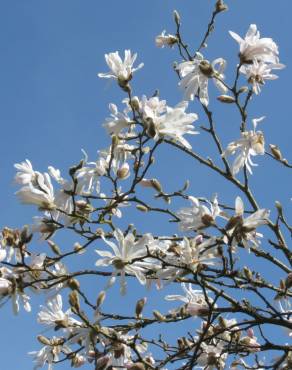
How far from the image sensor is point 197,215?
2582 mm

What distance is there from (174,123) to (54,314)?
3.81 feet

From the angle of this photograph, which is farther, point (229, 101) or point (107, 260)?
point (229, 101)

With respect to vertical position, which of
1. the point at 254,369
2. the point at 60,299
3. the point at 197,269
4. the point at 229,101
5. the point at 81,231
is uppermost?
the point at 229,101

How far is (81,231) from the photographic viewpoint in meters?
2.94

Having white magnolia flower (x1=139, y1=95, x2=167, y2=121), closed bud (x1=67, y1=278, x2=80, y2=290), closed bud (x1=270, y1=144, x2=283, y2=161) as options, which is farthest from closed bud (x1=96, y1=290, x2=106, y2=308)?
closed bud (x1=270, y1=144, x2=283, y2=161)

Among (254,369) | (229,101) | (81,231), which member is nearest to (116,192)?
(81,231)

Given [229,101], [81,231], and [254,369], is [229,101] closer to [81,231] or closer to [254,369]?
[81,231]

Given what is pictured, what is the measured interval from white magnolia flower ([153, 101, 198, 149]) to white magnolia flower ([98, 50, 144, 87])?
0.51 m

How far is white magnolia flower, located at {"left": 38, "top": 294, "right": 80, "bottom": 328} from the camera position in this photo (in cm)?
301

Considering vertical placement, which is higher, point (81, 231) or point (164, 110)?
point (164, 110)

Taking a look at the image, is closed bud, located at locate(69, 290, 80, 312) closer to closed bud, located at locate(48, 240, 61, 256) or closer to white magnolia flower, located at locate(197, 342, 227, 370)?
closed bud, located at locate(48, 240, 61, 256)

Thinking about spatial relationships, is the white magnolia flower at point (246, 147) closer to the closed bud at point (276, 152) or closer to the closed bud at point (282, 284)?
the closed bud at point (276, 152)

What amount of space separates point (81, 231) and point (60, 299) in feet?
1.29

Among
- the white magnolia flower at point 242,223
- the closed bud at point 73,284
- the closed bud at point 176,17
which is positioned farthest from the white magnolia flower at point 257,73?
the closed bud at point 73,284
